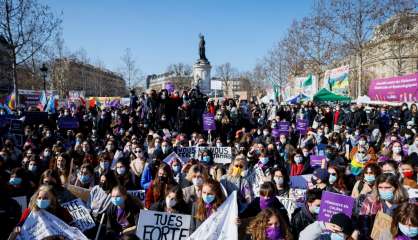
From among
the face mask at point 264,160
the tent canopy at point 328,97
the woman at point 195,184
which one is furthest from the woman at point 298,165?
the tent canopy at point 328,97

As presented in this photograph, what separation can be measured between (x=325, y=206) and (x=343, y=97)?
18751 millimetres

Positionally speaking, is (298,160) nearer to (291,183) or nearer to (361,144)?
(291,183)

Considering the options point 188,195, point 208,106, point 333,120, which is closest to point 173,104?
point 208,106

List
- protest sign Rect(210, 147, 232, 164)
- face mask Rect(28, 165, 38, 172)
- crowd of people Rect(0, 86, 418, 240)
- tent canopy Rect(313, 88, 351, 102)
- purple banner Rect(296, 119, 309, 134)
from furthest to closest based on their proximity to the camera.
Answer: tent canopy Rect(313, 88, 351, 102) < purple banner Rect(296, 119, 309, 134) < protest sign Rect(210, 147, 232, 164) < face mask Rect(28, 165, 38, 172) < crowd of people Rect(0, 86, 418, 240)

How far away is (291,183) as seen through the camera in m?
7.82

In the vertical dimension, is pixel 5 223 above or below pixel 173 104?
below

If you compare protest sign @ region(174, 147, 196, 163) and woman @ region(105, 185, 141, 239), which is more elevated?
protest sign @ region(174, 147, 196, 163)

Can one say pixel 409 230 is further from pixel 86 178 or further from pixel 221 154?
pixel 221 154

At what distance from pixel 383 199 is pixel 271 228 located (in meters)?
1.83

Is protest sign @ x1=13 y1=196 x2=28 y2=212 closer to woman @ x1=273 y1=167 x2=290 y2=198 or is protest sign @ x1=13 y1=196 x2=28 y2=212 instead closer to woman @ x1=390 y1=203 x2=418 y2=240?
woman @ x1=273 y1=167 x2=290 y2=198

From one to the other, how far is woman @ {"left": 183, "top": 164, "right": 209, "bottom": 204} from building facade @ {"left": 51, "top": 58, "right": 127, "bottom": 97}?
143ft

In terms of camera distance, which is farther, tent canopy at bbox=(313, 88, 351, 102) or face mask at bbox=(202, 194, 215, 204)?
tent canopy at bbox=(313, 88, 351, 102)

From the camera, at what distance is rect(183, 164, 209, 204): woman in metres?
6.17

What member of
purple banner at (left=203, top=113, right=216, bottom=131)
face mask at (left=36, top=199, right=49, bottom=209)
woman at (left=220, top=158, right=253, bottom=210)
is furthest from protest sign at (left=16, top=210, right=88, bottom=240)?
purple banner at (left=203, top=113, right=216, bottom=131)
